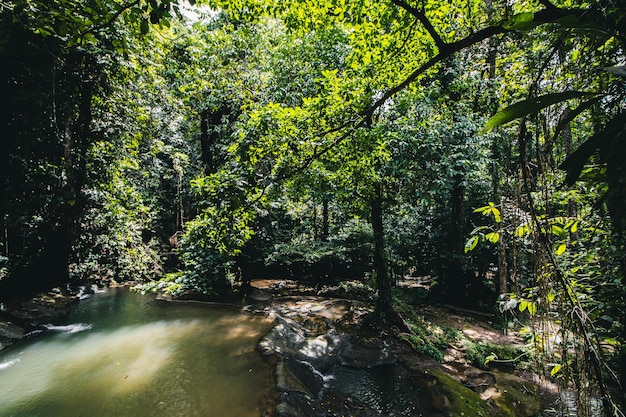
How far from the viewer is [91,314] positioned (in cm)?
885

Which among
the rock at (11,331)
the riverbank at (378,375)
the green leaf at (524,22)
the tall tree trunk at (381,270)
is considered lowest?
the riverbank at (378,375)

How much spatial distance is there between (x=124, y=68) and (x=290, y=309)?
889 cm

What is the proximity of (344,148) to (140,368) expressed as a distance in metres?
5.91

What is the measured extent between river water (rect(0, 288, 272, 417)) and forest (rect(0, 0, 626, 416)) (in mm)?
1397

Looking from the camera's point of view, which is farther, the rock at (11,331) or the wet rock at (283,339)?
the rock at (11,331)

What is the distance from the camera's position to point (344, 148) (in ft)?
12.8

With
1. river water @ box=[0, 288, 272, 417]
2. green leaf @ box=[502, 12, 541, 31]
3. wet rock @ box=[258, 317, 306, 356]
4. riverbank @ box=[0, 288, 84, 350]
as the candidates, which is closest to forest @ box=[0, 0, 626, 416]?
green leaf @ box=[502, 12, 541, 31]

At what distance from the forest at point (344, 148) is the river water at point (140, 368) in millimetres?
1397

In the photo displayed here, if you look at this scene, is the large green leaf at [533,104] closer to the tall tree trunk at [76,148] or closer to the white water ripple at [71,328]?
the white water ripple at [71,328]

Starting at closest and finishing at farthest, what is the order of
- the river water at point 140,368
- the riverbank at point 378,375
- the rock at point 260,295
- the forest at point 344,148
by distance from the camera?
the forest at point 344,148 < the river water at point 140,368 < the riverbank at point 378,375 < the rock at point 260,295

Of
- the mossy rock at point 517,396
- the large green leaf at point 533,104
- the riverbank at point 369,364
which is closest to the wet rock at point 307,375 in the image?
the riverbank at point 369,364

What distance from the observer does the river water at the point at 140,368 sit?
4.68 meters

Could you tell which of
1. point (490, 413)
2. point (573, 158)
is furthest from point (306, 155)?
point (490, 413)

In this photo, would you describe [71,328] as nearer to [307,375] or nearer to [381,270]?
[307,375]
